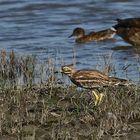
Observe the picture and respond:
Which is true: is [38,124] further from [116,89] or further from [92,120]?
[116,89]

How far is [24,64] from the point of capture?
9.84 meters

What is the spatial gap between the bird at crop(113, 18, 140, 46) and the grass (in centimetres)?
568

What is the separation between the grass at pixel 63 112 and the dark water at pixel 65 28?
173cm

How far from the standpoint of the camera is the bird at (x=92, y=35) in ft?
46.8

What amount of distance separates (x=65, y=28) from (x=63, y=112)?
848 centimetres

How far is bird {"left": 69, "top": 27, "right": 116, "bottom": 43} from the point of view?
1427cm

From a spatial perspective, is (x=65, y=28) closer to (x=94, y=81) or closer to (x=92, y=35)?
(x=92, y=35)

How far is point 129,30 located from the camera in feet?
47.9

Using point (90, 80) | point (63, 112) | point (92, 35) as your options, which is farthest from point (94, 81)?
point (92, 35)

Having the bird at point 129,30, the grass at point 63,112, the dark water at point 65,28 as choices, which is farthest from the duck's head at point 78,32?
the grass at point 63,112

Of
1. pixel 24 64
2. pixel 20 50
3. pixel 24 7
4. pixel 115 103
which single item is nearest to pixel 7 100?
pixel 115 103

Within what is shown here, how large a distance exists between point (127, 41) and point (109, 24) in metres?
1.73

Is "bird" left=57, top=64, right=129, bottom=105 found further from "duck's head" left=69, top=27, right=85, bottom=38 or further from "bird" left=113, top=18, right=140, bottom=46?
"bird" left=113, top=18, right=140, bottom=46

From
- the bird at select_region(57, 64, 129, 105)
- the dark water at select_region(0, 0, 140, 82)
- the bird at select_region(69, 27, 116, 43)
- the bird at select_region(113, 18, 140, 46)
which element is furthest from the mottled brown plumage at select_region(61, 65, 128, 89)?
the bird at select_region(113, 18, 140, 46)
